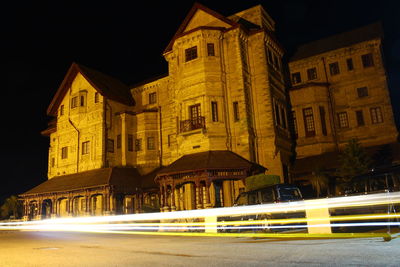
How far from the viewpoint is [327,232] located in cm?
1170

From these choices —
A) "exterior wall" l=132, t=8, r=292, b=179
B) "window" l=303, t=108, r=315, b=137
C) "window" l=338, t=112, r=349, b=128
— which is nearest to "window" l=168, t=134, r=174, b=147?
"exterior wall" l=132, t=8, r=292, b=179

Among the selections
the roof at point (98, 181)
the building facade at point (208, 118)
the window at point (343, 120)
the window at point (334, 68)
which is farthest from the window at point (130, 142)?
the window at point (334, 68)

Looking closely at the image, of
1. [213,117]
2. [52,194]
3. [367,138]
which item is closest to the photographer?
[213,117]

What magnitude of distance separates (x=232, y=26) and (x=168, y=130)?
1186 cm

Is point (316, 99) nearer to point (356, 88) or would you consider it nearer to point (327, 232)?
point (356, 88)

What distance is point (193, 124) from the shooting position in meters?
26.7

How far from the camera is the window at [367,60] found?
3011 cm

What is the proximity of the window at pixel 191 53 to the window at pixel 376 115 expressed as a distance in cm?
1591

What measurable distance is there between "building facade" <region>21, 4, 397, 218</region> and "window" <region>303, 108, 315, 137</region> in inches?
3.5

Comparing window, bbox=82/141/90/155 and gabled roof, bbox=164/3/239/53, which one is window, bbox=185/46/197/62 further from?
window, bbox=82/141/90/155

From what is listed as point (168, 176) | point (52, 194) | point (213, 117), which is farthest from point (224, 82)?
point (52, 194)

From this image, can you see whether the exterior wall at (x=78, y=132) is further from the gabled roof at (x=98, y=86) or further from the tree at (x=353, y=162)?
the tree at (x=353, y=162)

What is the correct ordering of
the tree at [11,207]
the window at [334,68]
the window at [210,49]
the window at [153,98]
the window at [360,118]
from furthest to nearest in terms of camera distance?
1. the tree at [11,207]
2. the window at [153,98]
3. the window at [334,68]
4. the window at [360,118]
5. the window at [210,49]

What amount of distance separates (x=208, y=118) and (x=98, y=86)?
13.9 meters
